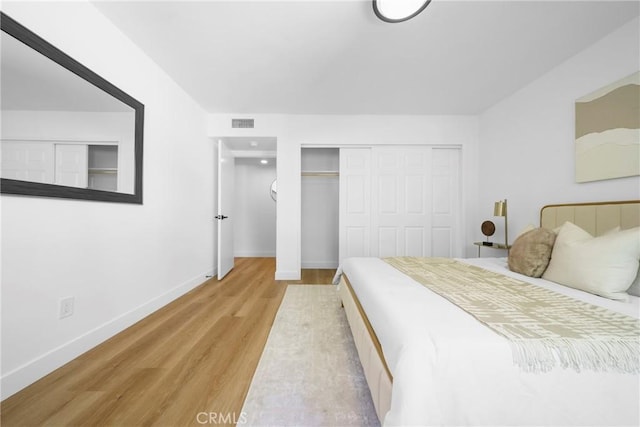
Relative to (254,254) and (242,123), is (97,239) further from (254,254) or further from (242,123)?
(254,254)

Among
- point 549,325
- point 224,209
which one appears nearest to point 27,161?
point 224,209

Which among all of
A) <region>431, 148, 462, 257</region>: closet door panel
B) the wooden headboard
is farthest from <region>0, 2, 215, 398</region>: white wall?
the wooden headboard

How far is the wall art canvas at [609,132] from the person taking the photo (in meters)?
1.71

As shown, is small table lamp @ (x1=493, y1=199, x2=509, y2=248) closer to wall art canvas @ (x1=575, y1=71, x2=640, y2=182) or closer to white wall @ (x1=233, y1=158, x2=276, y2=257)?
wall art canvas @ (x1=575, y1=71, x2=640, y2=182)

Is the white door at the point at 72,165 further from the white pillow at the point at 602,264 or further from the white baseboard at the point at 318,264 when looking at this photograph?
the white baseboard at the point at 318,264

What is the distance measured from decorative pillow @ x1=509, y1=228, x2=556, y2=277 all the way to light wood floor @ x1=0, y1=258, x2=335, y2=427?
208 centimetres

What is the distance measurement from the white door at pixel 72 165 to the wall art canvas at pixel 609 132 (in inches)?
160

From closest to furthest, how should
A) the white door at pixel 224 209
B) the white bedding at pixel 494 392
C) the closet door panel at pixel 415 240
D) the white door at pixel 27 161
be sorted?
1. the white bedding at pixel 494 392
2. the white door at pixel 27 161
3. the white door at pixel 224 209
4. the closet door panel at pixel 415 240

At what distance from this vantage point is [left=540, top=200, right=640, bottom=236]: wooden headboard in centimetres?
168

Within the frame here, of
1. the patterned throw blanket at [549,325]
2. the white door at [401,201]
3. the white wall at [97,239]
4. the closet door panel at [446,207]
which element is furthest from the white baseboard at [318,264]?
the patterned throw blanket at [549,325]

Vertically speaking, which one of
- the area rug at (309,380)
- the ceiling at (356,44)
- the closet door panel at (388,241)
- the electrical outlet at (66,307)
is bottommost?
Answer: the area rug at (309,380)

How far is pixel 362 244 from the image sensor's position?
370 centimetres

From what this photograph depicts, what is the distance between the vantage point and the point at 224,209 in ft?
Answer: 11.8

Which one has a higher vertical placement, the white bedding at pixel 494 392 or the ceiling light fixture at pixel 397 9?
the ceiling light fixture at pixel 397 9
